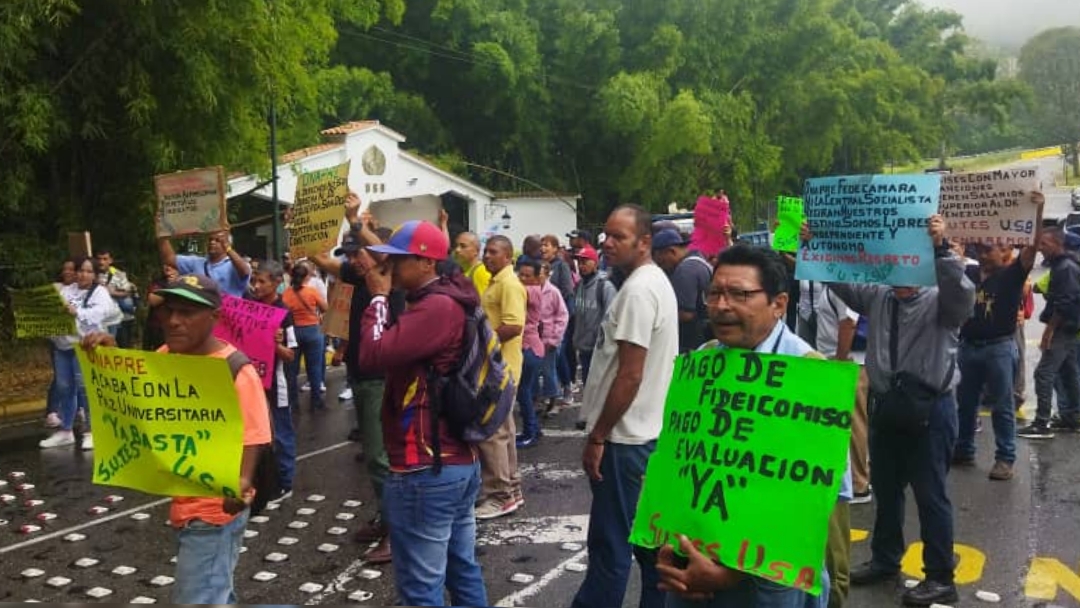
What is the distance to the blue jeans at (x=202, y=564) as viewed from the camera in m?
3.28

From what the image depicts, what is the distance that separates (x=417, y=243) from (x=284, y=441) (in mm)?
3684

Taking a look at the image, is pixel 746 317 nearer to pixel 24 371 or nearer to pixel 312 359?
pixel 312 359

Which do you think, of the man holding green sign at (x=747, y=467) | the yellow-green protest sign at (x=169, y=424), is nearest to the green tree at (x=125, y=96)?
the yellow-green protest sign at (x=169, y=424)

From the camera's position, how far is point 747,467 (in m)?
2.38

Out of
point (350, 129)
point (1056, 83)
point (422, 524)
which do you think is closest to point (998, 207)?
point (422, 524)

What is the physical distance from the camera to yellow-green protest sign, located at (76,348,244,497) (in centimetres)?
322

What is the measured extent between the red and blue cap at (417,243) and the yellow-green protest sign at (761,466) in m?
1.48

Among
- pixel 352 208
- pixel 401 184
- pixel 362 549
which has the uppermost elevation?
pixel 401 184

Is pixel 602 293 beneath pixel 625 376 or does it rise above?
above

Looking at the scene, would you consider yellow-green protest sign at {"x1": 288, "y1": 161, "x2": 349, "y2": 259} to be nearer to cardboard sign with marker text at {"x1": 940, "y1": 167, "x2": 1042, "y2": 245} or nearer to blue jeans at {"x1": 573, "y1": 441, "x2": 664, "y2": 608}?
blue jeans at {"x1": 573, "y1": 441, "x2": 664, "y2": 608}

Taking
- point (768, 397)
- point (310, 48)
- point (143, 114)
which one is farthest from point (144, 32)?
point (768, 397)

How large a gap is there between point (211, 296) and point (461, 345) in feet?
3.06

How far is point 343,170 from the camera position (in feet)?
22.7

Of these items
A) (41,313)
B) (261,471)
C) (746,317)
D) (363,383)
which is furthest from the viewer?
(41,313)
